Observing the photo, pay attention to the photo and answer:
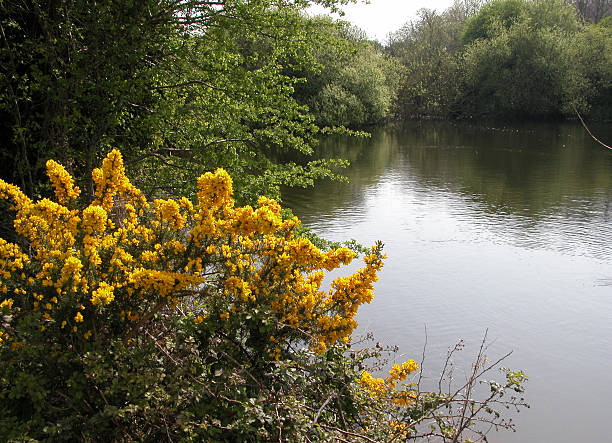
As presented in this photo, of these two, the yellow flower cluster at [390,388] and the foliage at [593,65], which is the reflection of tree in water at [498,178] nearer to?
the foliage at [593,65]

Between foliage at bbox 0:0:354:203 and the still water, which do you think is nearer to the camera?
foliage at bbox 0:0:354:203

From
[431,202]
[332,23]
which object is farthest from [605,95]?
[332,23]

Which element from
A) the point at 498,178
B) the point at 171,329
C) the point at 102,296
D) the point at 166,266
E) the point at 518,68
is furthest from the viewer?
the point at 518,68

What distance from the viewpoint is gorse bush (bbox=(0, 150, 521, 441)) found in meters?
2.78

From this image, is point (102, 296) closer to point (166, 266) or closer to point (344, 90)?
point (166, 266)

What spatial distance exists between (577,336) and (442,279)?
8.86 feet

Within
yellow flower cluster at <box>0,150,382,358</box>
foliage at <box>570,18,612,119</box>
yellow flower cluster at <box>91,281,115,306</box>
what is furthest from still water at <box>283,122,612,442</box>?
foliage at <box>570,18,612,119</box>

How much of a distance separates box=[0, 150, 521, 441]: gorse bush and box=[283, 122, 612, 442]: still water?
383 centimetres

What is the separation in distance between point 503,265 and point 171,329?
969 centimetres

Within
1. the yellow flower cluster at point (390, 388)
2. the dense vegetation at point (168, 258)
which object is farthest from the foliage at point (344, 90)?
the yellow flower cluster at point (390, 388)

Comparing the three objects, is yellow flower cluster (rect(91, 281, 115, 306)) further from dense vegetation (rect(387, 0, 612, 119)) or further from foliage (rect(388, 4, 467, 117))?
foliage (rect(388, 4, 467, 117))

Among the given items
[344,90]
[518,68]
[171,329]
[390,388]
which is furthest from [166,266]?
[518,68]

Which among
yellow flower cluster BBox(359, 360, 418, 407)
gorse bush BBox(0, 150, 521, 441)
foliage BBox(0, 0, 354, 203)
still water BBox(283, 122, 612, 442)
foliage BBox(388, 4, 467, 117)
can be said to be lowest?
still water BBox(283, 122, 612, 442)

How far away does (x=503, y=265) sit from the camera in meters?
11.7
